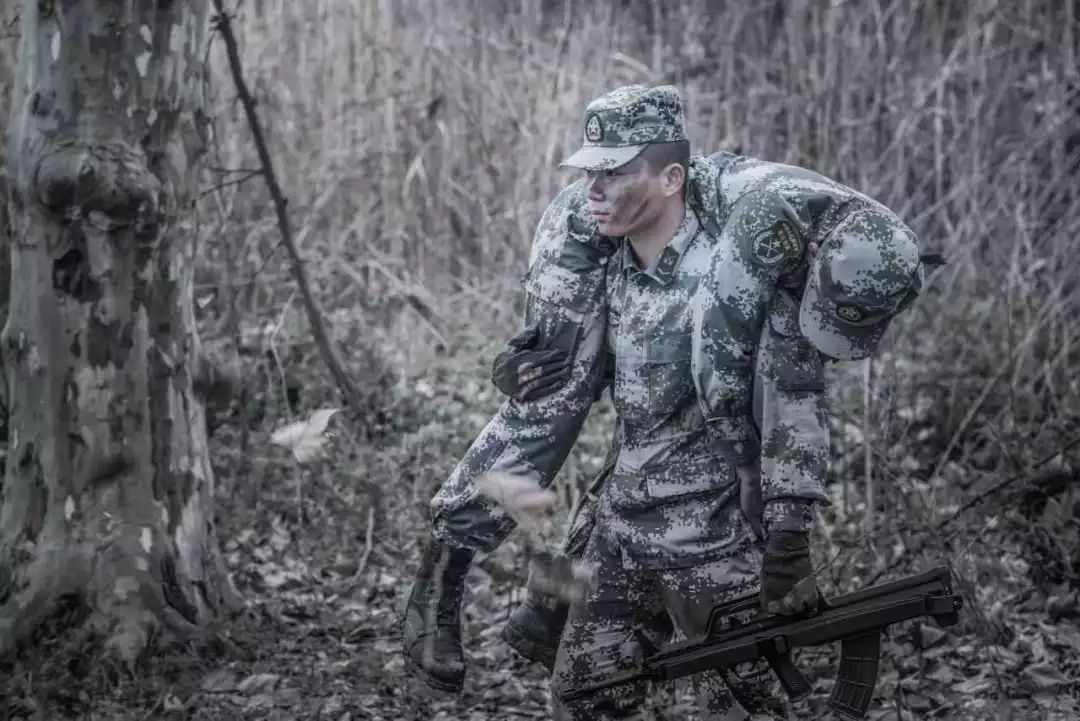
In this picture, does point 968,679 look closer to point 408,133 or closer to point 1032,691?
point 1032,691

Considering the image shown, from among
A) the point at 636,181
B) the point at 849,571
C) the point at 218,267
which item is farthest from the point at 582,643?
the point at 218,267

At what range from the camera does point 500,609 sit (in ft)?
17.8

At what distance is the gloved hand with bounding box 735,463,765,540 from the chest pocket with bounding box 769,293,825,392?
28 centimetres

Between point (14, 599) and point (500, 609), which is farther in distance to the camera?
point (500, 609)

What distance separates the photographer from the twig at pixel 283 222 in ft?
17.8

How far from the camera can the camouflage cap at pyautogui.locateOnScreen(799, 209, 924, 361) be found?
293 cm

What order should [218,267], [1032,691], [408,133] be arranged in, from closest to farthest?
[1032,691] < [218,267] < [408,133]

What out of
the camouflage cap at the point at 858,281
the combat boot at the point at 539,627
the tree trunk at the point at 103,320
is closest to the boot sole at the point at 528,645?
the combat boot at the point at 539,627

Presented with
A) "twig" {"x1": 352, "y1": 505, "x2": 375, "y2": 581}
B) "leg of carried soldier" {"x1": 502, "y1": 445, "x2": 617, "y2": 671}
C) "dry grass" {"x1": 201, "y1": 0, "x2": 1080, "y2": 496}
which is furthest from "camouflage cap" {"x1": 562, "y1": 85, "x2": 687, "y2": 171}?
"dry grass" {"x1": 201, "y1": 0, "x2": 1080, "y2": 496}

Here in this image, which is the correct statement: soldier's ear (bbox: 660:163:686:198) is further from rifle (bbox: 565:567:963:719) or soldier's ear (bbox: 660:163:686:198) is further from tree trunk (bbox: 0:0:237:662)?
tree trunk (bbox: 0:0:237:662)

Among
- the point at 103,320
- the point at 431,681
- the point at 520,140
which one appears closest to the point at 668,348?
the point at 431,681

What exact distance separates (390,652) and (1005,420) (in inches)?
130

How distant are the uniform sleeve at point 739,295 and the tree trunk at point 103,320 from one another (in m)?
2.31

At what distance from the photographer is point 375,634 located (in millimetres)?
5105
